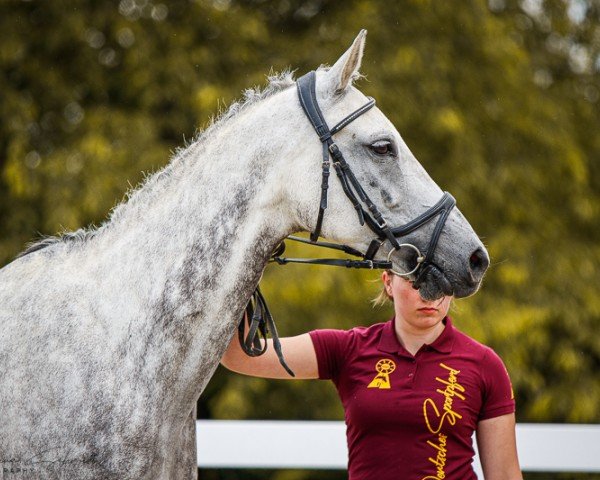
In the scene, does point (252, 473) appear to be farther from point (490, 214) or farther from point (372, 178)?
point (372, 178)

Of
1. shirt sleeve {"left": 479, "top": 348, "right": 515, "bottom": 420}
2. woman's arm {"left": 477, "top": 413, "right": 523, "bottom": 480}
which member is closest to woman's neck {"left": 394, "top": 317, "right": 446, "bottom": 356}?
shirt sleeve {"left": 479, "top": 348, "right": 515, "bottom": 420}

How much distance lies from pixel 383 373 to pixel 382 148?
39.7 inches

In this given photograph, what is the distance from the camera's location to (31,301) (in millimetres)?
2879

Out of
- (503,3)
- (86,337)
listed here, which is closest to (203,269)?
(86,337)

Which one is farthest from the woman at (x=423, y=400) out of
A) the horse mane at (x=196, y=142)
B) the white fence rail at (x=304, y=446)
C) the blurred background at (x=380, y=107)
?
the blurred background at (x=380, y=107)

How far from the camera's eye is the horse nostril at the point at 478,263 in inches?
109

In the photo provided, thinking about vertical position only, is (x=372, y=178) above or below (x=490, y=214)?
below

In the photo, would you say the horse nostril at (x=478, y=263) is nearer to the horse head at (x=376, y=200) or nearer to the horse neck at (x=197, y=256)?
the horse head at (x=376, y=200)

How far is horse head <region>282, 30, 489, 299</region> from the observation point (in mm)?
2762

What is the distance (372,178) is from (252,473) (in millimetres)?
5516

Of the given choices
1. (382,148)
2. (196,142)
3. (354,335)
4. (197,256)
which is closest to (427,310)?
(354,335)

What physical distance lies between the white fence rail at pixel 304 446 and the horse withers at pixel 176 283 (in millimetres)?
1996

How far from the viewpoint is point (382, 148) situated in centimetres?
283

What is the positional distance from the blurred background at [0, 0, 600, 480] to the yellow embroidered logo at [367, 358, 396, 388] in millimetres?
3588
